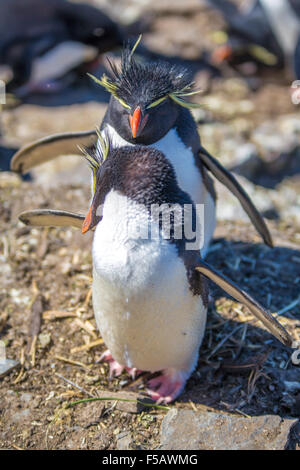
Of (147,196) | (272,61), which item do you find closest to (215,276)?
(147,196)

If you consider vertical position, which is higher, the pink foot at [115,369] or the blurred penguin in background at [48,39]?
the blurred penguin in background at [48,39]

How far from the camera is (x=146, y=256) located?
1.78 meters

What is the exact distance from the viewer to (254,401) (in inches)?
81.0

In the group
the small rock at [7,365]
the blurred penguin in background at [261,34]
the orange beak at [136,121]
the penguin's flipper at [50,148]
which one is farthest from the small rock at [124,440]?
the blurred penguin in background at [261,34]

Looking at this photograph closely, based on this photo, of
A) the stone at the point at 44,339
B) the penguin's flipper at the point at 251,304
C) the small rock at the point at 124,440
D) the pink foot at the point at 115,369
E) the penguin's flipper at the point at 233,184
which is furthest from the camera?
the penguin's flipper at the point at 233,184

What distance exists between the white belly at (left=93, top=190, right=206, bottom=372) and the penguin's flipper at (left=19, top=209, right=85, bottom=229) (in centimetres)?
22

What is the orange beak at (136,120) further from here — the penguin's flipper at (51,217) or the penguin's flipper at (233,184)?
the penguin's flipper at (233,184)

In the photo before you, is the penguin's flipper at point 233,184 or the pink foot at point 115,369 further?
the penguin's flipper at point 233,184

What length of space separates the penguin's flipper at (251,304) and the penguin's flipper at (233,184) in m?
0.77

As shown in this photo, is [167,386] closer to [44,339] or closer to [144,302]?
[144,302]

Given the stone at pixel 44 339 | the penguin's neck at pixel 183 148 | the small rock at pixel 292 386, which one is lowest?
the stone at pixel 44 339

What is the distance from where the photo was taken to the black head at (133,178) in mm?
1810
